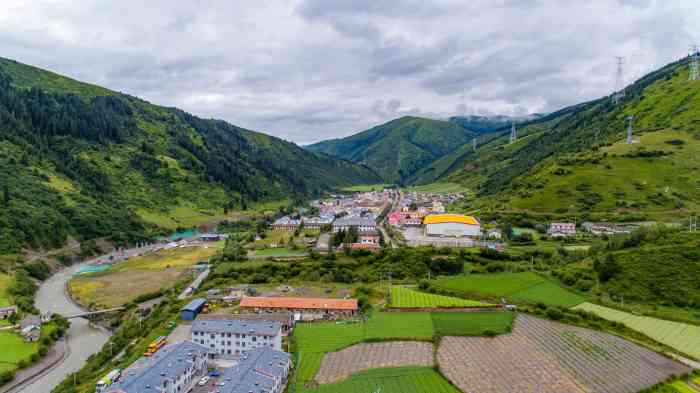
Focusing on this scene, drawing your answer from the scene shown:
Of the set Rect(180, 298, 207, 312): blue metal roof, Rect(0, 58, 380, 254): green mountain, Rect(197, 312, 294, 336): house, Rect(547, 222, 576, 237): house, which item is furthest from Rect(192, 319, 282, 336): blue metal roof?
Rect(547, 222, 576, 237): house

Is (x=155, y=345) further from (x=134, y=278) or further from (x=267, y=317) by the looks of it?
(x=134, y=278)

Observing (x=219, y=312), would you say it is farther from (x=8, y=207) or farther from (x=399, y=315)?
(x=8, y=207)

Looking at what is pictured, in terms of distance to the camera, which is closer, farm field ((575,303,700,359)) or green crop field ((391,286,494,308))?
farm field ((575,303,700,359))

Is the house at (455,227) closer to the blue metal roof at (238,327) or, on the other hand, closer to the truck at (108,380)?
the blue metal roof at (238,327)

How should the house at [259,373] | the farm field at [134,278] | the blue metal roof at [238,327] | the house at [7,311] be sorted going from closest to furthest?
the house at [259,373]
the blue metal roof at [238,327]
the house at [7,311]
the farm field at [134,278]

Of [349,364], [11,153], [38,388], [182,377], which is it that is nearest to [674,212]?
[349,364]

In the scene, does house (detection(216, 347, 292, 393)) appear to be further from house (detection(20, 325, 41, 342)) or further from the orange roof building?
house (detection(20, 325, 41, 342))

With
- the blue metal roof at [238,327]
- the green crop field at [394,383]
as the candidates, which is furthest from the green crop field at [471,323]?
the blue metal roof at [238,327]
